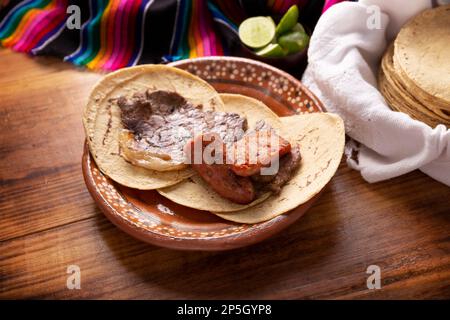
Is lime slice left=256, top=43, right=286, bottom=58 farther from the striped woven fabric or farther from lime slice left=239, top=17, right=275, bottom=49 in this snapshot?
the striped woven fabric

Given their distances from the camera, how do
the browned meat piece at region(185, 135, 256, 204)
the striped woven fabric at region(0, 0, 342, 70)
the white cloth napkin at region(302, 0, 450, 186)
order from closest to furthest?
the browned meat piece at region(185, 135, 256, 204) → the white cloth napkin at region(302, 0, 450, 186) → the striped woven fabric at region(0, 0, 342, 70)

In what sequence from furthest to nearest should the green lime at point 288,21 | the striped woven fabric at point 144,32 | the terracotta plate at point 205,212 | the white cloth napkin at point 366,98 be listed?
the striped woven fabric at point 144,32, the green lime at point 288,21, the white cloth napkin at point 366,98, the terracotta plate at point 205,212

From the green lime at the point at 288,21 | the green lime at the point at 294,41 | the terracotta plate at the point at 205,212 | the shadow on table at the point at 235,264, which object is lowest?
the shadow on table at the point at 235,264

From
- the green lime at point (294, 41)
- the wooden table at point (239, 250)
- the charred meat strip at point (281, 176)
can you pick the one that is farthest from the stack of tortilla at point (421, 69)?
the charred meat strip at point (281, 176)

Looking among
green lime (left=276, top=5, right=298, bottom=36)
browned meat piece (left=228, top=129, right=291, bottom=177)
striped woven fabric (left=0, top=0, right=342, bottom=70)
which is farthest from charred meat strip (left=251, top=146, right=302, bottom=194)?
striped woven fabric (left=0, top=0, right=342, bottom=70)

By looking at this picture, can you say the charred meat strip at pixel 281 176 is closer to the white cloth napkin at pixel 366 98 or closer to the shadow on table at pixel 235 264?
the shadow on table at pixel 235 264

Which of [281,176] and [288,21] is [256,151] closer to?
[281,176]
